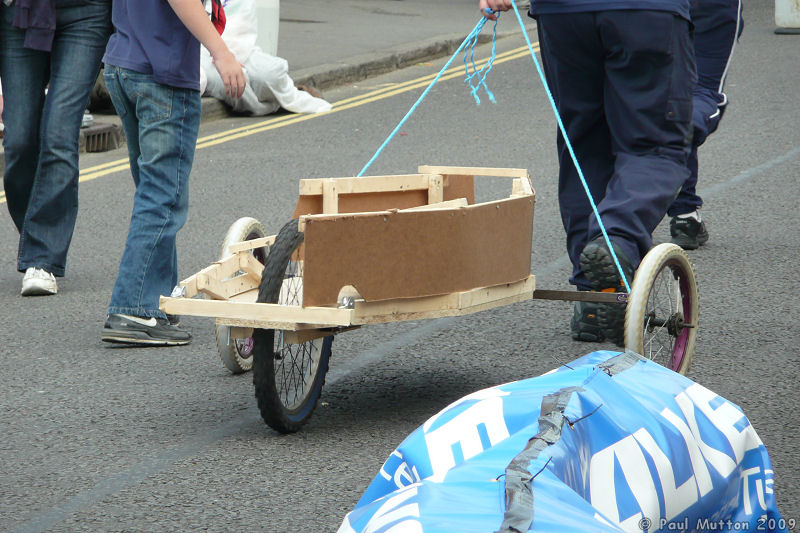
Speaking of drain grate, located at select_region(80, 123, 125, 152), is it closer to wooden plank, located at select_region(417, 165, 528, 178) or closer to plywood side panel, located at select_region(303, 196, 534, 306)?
wooden plank, located at select_region(417, 165, 528, 178)

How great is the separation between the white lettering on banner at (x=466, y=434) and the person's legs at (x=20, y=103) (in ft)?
12.8

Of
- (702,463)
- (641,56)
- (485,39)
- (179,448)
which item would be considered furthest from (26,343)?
(485,39)

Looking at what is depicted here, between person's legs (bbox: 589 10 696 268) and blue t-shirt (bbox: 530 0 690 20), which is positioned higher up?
blue t-shirt (bbox: 530 0 690 20)

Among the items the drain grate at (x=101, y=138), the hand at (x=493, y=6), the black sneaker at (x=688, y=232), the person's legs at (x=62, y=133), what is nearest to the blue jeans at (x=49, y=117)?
the person's legs at (x=62, y=133)

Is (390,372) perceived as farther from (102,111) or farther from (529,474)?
(102,111)

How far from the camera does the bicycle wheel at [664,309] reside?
3.88m

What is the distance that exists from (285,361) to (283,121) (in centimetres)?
688

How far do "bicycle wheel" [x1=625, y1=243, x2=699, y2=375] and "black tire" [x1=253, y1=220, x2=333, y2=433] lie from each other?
3.29 ft

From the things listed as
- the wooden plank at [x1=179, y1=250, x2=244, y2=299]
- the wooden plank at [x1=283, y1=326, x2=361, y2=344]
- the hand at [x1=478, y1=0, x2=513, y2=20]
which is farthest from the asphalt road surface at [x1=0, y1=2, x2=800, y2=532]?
the hand at [x1=478, y1=0, x2=513, y2=20]

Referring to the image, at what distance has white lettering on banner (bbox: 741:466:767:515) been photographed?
2.80 meters

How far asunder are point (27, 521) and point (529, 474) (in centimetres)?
169

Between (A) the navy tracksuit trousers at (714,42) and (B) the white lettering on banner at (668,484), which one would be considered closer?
(B) the white lettering on banner at (668,484)

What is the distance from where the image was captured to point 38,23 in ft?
18.3

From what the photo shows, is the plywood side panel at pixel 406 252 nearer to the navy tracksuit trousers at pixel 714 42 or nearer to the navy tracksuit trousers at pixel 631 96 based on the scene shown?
the navy tracksuit trousers at pixel 631 96
